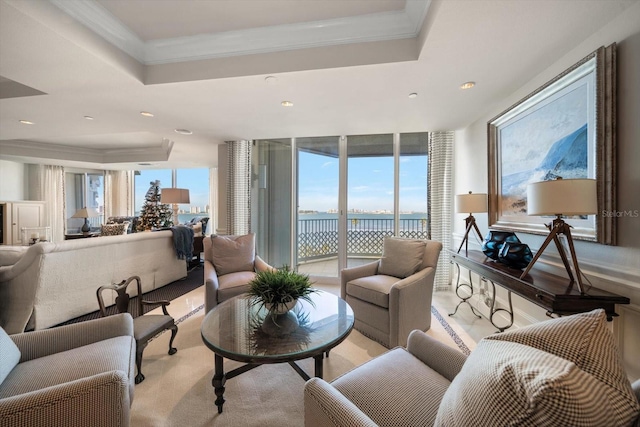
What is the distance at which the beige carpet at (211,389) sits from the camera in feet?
4.71

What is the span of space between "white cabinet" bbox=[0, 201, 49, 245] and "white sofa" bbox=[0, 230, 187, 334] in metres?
4.61

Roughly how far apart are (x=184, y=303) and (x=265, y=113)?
8.14 feet

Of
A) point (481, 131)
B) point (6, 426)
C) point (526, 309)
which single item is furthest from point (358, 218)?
point (6, 426)

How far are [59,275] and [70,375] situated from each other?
196cm

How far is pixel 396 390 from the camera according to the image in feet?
3.37

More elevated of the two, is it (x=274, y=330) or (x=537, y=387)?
(x=537, y=387)

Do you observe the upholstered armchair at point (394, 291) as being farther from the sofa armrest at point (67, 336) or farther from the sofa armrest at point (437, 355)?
the sofa armrest at point (67, 336)

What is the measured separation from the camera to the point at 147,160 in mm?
5852

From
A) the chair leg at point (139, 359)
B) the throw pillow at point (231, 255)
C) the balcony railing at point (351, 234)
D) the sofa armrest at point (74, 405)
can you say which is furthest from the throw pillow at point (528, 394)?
the balcony railing at point (351, 234)

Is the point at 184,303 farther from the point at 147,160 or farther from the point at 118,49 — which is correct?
the point at 147,160

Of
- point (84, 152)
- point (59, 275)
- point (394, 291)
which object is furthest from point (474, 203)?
point (84, 152)

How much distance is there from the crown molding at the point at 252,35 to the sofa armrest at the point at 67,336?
75.4 inches

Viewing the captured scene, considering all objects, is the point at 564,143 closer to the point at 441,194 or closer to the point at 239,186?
the point at 441,194

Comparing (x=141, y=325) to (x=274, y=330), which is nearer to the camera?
(x=274, y=330)
